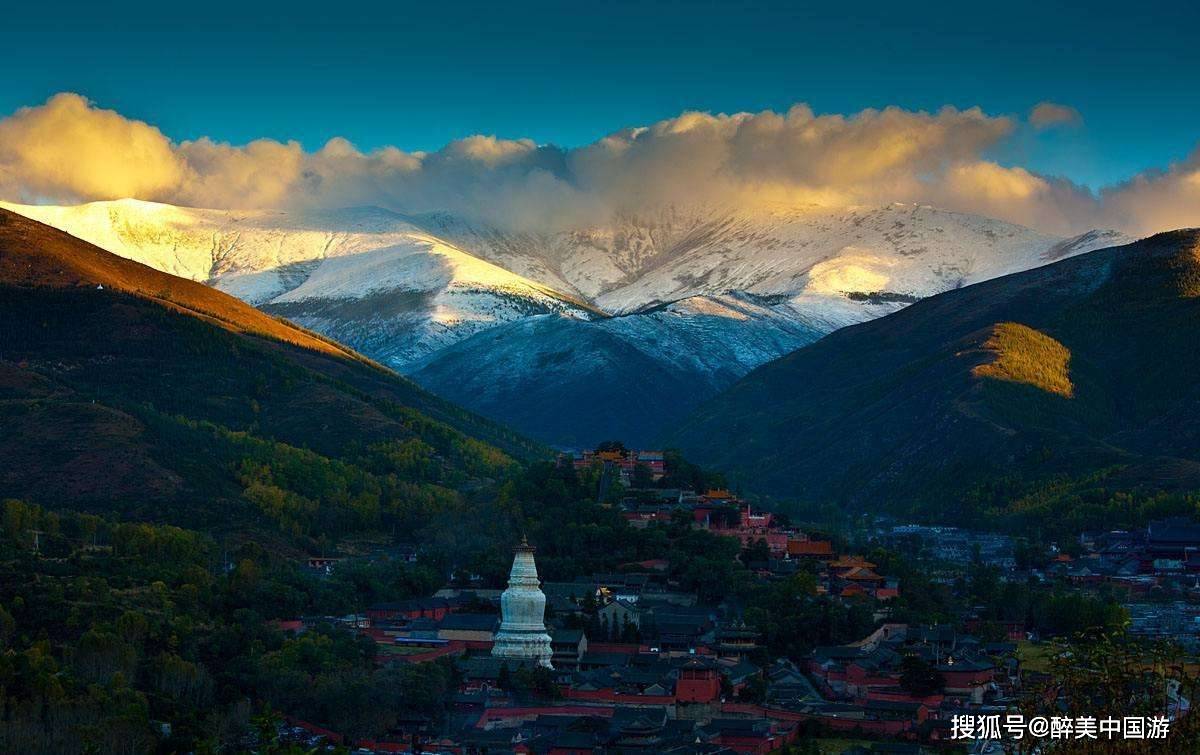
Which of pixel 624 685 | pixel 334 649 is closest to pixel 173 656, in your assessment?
pixel 334 649

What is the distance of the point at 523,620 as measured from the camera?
10800 cm

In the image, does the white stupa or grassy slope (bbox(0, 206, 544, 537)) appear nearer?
the white stupa

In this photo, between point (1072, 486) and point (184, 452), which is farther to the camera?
point (1072, 486)

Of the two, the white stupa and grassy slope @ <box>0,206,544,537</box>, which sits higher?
grassy slope @ <box>0,206,544,537</box>

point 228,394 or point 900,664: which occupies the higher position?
point 228,394

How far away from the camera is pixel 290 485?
161 metres

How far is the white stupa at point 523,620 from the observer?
106 meters

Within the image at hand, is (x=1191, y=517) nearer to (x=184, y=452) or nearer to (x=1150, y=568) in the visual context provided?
(x=1150, y=568)

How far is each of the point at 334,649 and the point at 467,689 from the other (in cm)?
647

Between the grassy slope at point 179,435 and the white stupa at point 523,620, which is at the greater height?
the grassy slope at point 179,435

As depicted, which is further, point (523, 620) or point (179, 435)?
point (179, 435)

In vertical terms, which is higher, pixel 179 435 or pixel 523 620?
pixel 179 435

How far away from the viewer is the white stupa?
106 m

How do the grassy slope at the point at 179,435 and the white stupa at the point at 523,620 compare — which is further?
the grassy slope at the point at 179,435
